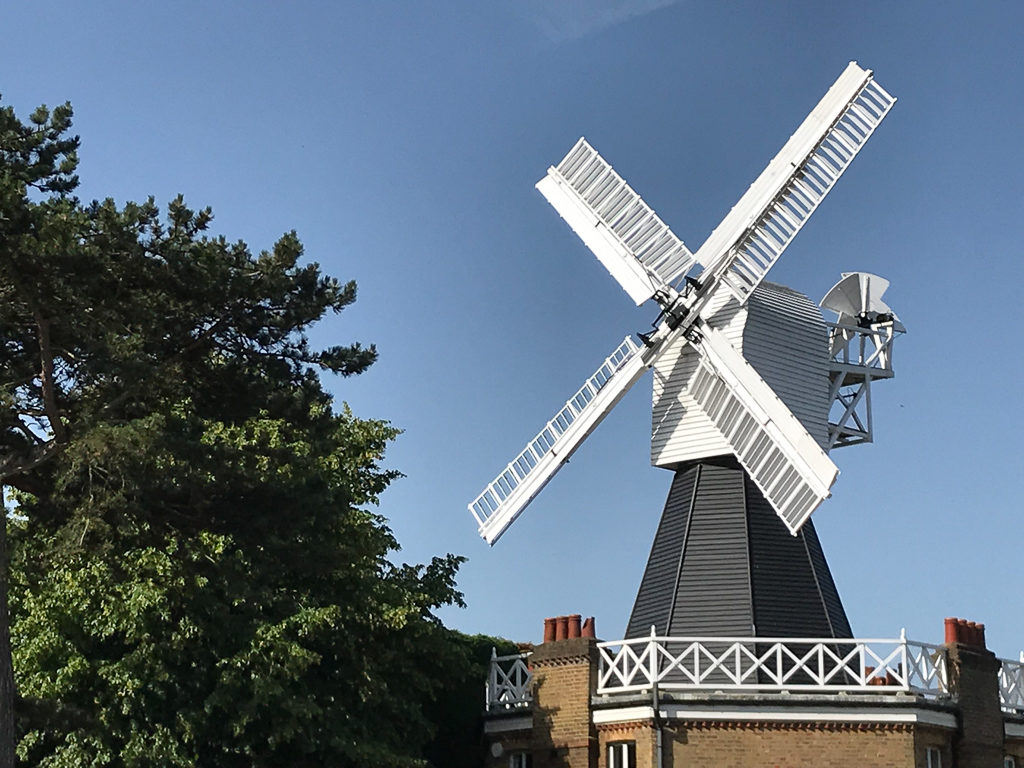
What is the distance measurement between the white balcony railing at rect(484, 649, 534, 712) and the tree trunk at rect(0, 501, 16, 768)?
9512mm

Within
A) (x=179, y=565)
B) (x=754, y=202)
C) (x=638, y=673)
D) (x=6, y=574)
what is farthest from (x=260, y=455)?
(x=754, y=202)

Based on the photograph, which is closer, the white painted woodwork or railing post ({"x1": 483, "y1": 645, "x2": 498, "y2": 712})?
the white painted woodwork

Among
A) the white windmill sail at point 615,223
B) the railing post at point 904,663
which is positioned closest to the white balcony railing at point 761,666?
the railing post at point 904,663

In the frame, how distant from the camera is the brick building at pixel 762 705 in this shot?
22.1m

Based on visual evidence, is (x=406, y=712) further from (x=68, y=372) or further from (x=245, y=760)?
(x=68, y=372)

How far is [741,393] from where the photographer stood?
2427cm

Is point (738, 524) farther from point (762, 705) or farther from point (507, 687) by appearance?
point (507, 687)

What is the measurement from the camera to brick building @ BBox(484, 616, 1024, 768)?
72.5 ft

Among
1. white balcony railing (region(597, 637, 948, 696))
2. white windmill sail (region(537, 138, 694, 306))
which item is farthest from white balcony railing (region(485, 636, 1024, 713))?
white windmill sail (region(537, 138, 694, 306))

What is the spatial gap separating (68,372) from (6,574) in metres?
2.94

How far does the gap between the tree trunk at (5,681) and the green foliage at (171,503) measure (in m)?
0.67

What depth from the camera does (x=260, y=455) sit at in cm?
2097

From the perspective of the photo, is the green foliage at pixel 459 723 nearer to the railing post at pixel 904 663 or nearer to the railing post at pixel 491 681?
the railing post at pixel 491 681

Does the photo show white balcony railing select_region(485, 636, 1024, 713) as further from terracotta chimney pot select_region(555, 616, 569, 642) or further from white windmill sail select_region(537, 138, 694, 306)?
white windmill sail select_region(537, 138, 694, 306)
